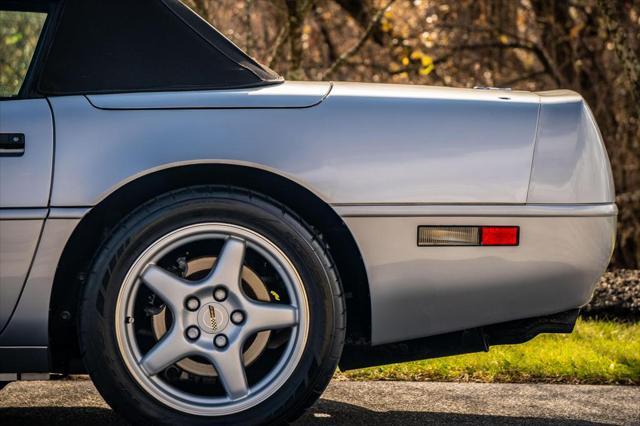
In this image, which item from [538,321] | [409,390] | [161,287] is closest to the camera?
[161,287]

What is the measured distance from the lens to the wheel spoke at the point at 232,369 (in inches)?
129

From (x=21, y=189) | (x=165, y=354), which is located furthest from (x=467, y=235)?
(x=21, y=189)

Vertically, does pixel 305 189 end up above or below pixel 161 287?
above

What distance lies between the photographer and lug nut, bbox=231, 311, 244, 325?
3.30m

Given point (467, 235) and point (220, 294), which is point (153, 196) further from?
point (467, 235)

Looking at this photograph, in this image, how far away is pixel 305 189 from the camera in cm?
335

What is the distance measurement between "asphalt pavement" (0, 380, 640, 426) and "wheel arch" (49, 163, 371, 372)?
1.70 ft

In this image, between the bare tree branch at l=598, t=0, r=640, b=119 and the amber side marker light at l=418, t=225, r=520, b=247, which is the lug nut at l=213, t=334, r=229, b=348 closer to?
the amber side marker light at l=418, t=225, r=520, b=247

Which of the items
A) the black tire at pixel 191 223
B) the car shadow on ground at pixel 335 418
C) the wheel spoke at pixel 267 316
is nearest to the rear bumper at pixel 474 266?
the black tire at pixel 191 223

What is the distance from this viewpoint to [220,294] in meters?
3.30

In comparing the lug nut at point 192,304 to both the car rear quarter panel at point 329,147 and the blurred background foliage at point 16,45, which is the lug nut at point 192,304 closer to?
the car rear quarter panel at point 329,147

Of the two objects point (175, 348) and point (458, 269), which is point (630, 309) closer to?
point (458, 269)

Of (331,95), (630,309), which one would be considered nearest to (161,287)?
(331,95)

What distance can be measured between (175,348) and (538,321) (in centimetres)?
120
